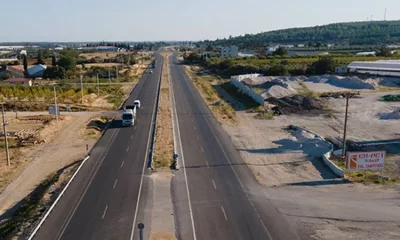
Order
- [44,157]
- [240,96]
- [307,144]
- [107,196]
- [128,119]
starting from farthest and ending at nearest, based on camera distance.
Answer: [240,96] < [128,119] < [307,144] < [44,157] < [107,196]

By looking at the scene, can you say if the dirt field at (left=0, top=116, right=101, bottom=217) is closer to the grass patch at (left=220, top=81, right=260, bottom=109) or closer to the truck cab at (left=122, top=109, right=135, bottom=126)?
the truck cab at (left=122, top=109, right=135, bottom=126)

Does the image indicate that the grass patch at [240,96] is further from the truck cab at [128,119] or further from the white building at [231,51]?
the white building at [231,51]

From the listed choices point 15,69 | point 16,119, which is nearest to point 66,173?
point 16,119

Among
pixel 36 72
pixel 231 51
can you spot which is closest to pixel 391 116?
pixel 36 72

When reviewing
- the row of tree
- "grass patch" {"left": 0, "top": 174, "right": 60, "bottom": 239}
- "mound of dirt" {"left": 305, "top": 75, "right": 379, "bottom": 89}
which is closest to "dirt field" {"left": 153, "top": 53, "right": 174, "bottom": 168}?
"grass patch" {"left": 0, "top": 174, "right": 60, "bottom": 239}

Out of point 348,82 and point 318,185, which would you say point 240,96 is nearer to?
point 348,82

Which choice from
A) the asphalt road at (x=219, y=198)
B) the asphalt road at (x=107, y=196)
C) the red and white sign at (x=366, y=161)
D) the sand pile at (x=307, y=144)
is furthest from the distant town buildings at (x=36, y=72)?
the red and white sign at (x=366, y=161)
